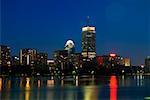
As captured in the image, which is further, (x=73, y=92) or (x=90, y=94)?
(x=73, y=92)

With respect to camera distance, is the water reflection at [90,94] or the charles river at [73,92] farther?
the charles river at [73,92]

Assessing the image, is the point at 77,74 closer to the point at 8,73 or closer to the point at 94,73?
the point at 94,73

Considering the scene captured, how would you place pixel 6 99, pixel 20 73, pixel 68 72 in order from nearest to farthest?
1. pixel 6 99
2. pixel 20 73
3. pixel 68 72

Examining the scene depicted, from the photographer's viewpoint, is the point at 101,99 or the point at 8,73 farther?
the point at 8,73

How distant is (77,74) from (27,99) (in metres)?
101

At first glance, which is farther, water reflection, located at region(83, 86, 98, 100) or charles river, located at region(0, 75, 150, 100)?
charles river, located at region(0, 75, 150, 100)

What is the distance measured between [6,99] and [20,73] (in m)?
81.1

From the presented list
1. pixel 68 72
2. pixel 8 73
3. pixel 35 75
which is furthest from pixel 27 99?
pixel 68 72

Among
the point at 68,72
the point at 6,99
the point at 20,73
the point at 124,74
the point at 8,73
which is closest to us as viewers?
the point at 6,99

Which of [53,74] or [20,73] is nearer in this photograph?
[20,73]

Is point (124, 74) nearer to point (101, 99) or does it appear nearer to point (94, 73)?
point (94, 73)

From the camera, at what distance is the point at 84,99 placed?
32.3m

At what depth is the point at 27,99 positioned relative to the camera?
104 feet

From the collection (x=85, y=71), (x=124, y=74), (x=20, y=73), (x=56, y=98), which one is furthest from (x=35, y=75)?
(x=56, y=98)
